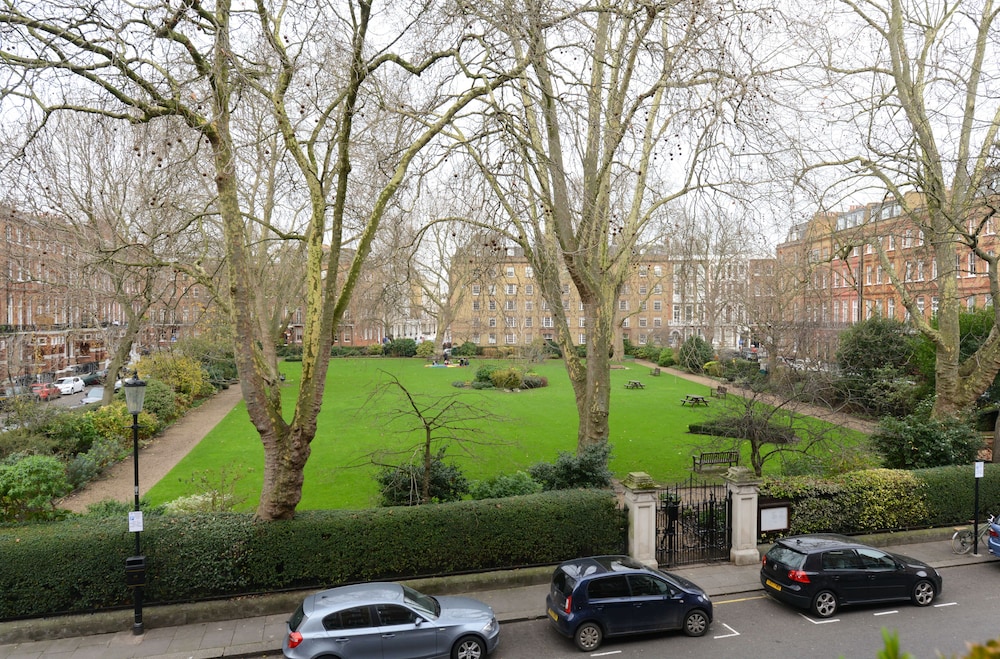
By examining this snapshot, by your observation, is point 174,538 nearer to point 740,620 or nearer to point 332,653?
point 332,653

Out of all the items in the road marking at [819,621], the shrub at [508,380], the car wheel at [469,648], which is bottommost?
the road marking at [819,621]

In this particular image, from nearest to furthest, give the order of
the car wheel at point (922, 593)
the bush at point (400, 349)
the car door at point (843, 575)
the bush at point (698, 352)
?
1. the car door at point (843, 575)
2. the car wheel at point (922, 593)
3. the bush at point (698, 352)
4. the bush at point (400, 349)

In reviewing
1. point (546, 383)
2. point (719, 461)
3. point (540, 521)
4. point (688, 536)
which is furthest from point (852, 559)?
point (546, 383)

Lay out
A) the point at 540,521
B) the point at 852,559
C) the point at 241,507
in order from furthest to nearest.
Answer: the point at 241,507 → the point at 540,521 → the point at 852,559

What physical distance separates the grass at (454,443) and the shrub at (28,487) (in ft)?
12.3

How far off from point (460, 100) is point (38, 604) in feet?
38.8

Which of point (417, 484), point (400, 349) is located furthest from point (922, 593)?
point (400, 349)

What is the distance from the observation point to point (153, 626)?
36.0ft

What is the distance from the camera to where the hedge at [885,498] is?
14555 millimetres

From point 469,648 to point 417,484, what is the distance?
542cm

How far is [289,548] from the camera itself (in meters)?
11.7

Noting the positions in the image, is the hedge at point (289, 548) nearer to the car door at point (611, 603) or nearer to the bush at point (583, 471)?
the bush at point (583, 471)

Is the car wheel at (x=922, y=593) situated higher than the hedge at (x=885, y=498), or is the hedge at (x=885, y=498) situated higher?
the hedge at (x=885, y=498)

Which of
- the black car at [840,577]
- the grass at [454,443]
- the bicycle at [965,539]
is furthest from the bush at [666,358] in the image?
the black car at [840,577]
